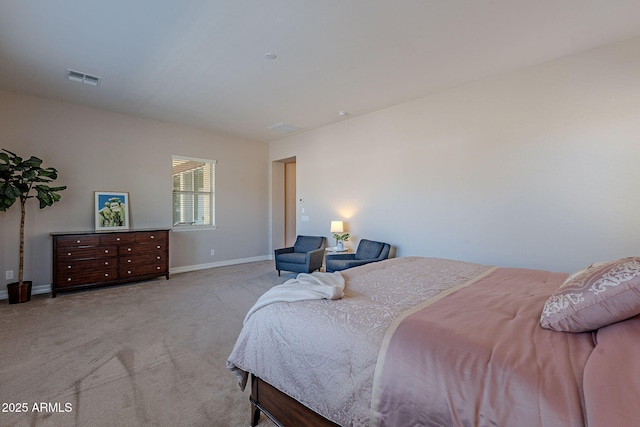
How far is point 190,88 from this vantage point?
13.1 feet

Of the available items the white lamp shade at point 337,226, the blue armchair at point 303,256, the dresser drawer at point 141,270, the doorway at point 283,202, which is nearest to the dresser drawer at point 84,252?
the dresser drawer at point 141,270

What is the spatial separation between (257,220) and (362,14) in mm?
5275

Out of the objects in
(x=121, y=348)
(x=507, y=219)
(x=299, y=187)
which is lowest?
(x=121, y=348)

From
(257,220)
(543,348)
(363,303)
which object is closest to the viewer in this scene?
(543,348)

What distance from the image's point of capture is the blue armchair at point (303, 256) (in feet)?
16.4

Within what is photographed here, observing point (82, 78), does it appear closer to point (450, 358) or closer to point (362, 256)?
point (362, 256)

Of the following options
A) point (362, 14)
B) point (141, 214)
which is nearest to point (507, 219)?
point (362, 14)

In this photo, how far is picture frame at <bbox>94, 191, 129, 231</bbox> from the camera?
4.81 metres

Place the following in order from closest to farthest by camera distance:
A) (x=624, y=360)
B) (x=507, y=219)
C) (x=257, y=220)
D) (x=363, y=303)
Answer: (x=624, y=360)
(x=363, y=303)
(x=507, y=219)
(x=257, y=220)

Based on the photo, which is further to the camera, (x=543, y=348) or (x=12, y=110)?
(x=12, y=110)

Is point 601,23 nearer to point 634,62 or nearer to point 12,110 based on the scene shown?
point 634,62

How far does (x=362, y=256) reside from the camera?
15.5 feet

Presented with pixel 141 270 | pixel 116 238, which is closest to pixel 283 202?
pixel 141 270

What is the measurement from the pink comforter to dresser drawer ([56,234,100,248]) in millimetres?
4861
